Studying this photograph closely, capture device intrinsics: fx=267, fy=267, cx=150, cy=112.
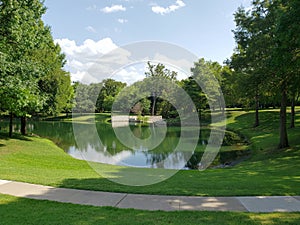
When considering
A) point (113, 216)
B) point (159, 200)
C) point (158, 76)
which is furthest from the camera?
point (158, 76)

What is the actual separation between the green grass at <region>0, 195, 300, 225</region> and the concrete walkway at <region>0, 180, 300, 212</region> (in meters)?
0.36

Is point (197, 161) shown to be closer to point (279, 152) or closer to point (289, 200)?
point (279, 152)

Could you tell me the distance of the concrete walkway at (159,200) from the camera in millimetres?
5664

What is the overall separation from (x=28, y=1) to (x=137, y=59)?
284 inches

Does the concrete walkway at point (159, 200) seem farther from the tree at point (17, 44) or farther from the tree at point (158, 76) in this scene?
the tree at point (158, 76)

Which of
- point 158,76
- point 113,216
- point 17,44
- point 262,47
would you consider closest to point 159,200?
point 113,216

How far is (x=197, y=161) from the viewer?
17.8 meters

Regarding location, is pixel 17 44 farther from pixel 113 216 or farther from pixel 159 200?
pixel 113 216

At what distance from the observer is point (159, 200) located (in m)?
6.21

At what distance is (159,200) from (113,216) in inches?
58.3

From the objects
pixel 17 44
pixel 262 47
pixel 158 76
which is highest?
pixel 158 76

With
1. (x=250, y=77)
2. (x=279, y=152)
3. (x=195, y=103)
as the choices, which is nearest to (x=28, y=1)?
(x=250, y=77)

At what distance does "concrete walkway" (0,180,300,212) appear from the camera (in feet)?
18.6

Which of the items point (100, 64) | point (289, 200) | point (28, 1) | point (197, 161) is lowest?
point (197, 161)
